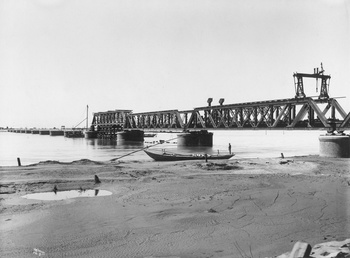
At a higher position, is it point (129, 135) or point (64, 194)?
point (129, 135)

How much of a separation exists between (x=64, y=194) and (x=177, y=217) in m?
7.60

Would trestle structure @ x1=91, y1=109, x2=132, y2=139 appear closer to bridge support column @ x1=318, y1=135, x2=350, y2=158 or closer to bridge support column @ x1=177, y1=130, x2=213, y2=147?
bridge support column @ x1=177, y1=130, x2=213, y2=147

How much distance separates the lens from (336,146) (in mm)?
32938

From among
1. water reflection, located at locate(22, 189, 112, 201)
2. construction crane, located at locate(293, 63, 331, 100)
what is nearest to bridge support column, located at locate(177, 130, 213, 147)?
construction crane, located at locate(293, 63, 331, 100)

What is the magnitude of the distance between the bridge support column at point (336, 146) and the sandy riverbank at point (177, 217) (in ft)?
45.6

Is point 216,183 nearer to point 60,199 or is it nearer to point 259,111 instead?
point 60,199

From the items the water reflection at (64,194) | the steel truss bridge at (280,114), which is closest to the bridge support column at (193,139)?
the steel truss bridge at (280,114)

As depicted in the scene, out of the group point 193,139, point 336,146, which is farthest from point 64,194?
point 193,139

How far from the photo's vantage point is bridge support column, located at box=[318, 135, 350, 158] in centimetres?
3246

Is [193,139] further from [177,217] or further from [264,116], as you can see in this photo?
[177,217]

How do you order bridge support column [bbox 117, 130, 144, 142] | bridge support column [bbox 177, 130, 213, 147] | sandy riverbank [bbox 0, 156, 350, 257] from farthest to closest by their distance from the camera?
1. bridge support column [bbox 117, 130, 144, 142]
2. bridge support column [bbox 177, 130, 213, 147]
3. sandy riverbank [bbox 0, 156, 350, 257]

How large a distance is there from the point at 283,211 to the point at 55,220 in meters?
8.89

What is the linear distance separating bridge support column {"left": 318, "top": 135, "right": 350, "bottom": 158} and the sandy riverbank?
13.9m

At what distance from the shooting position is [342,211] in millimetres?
12656
